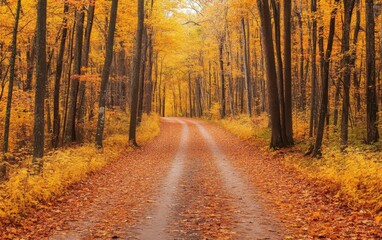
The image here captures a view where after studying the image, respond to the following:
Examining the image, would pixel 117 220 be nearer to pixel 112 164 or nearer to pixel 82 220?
pixel 82 220

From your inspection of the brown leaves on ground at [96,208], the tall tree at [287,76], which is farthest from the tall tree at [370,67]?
the brown leaves on ground at [96,208]

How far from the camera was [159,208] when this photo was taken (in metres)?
8.69

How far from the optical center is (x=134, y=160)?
687 inches

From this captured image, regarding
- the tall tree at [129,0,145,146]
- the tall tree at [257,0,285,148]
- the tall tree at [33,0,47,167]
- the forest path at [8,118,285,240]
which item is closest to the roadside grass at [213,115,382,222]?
the tall tree at [257,0,285,148]

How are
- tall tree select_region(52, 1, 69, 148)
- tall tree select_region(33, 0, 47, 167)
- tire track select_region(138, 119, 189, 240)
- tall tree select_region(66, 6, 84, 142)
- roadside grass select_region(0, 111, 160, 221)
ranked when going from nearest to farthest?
tire track select_region(138, 119, 189, 240) → roadside grass select_region(0, 111, 160, 221) → tall tree select_region(33, 0, 47, 167) → tall tree select_region(52, 1, 69, 148) → tall tree select_region(66, 6, 84, 142)

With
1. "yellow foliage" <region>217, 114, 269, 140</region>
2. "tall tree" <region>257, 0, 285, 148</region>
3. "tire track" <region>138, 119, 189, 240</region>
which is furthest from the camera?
"yellow foliage" <region>217, 114, 269, 140</region>

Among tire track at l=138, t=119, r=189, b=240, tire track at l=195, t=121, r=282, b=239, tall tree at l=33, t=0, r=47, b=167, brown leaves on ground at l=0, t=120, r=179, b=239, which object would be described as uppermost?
tall tree at l=33, t=0, r=47, b=167

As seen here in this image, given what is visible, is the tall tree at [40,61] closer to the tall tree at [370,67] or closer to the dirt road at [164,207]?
the dirt road at [164,207]

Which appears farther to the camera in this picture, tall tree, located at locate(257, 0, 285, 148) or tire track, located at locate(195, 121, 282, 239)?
tall tree, located at locate(257, 0, 285, 148)

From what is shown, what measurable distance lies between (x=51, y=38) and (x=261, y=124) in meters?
16.1

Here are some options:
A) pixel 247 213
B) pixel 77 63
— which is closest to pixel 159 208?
pixel 247 213

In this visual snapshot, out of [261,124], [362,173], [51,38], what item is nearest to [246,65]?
[261,124]

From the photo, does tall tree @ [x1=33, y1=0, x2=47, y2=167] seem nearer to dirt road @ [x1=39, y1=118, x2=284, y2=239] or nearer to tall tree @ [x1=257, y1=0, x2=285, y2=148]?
dirt road @ [x1=39, y1=118, x2=284, y2=239]

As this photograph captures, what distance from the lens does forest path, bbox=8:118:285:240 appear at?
6.84m
